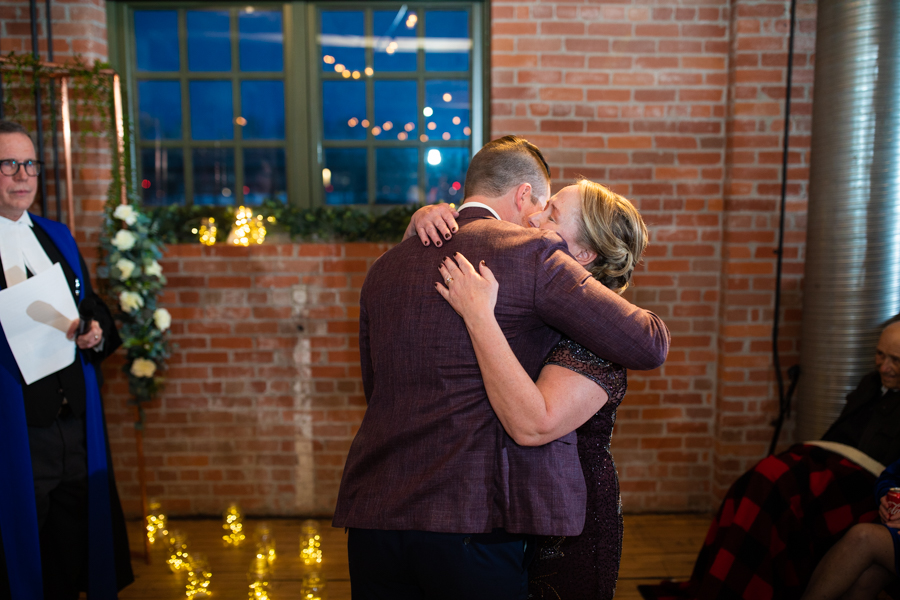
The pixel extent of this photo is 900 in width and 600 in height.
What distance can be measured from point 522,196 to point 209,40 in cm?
245

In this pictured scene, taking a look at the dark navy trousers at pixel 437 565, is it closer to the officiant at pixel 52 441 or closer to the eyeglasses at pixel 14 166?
the officiant at pixel 52 441

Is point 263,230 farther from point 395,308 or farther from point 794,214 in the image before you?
point 794,214

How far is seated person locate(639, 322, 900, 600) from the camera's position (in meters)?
2.02

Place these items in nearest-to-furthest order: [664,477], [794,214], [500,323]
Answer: [500,323] < [794,214] < [664,477]

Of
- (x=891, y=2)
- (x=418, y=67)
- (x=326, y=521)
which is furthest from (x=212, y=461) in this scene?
(x=891, y=2)

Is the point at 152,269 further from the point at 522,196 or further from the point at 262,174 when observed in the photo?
the point at 522,196

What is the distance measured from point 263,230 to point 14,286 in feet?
3.94

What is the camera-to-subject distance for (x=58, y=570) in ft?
7.00

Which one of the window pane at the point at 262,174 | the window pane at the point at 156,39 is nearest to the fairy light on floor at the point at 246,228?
the window pane at the point at 262,174

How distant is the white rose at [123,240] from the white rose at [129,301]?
7.8 inches

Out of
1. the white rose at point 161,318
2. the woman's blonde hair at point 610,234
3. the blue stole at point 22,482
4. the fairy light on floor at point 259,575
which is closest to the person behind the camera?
the woman's blonde hair at point 610,234

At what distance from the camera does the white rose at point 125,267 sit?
2555mm

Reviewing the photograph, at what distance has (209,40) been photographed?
3.05 meters

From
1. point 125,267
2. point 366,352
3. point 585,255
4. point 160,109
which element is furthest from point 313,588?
point 160,109
